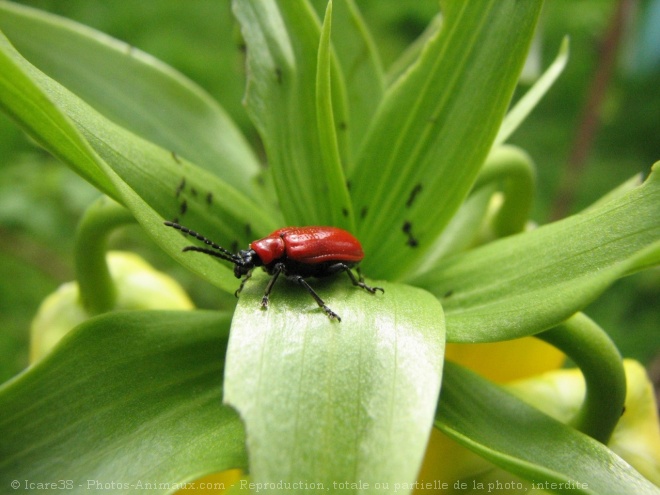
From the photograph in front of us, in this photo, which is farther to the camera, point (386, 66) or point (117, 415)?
point (386, 66)

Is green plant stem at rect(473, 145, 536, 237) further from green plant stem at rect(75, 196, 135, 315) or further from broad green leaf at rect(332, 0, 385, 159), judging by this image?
green plant stem at rect(75, 196, 135, 315)

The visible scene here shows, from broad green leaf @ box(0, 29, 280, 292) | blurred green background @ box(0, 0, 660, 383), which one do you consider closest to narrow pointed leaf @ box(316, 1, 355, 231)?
broad green leaf @ box(0, 29, 280, 292)

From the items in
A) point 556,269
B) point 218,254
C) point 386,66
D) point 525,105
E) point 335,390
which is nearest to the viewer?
point 335,390

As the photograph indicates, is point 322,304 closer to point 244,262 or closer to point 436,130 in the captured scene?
point 244,262

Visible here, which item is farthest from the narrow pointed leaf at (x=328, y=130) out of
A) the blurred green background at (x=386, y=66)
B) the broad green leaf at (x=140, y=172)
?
the blurred green background at (x=386, y=66)

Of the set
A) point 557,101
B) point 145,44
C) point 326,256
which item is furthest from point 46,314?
point 557,101

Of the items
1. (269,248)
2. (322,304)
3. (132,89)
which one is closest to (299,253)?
(269,248)
